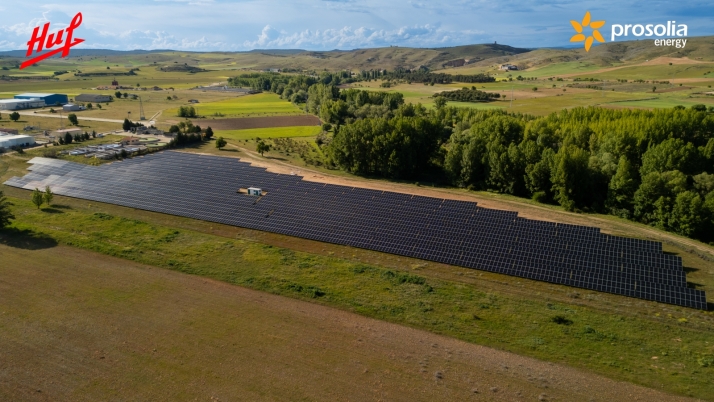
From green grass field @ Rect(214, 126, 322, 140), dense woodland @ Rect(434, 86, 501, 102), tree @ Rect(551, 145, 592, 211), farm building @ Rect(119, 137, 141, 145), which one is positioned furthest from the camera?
dense woodland @ Rect(434, 86, 501, 102)

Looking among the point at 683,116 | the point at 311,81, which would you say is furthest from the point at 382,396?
the point at 311,81

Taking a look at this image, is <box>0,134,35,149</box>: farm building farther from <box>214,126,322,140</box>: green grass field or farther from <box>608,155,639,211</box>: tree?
<box>608,155,639,211</box>: tree

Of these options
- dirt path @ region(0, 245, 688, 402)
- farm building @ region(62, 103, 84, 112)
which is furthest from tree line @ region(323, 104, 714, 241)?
farm building @ region(62, 103, 84, 112)

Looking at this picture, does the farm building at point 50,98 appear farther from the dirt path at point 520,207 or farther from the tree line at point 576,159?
the tree line at point 576,159

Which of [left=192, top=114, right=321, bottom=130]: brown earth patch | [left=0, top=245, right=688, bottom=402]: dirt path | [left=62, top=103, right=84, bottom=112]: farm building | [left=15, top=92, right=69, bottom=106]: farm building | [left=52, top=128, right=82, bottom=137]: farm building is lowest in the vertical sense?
[left=0, top=245, right=688, bottom=402]: dirt path

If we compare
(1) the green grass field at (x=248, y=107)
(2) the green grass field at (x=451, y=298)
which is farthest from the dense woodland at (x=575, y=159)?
(1) the green grass field at (x=248, y=107)
